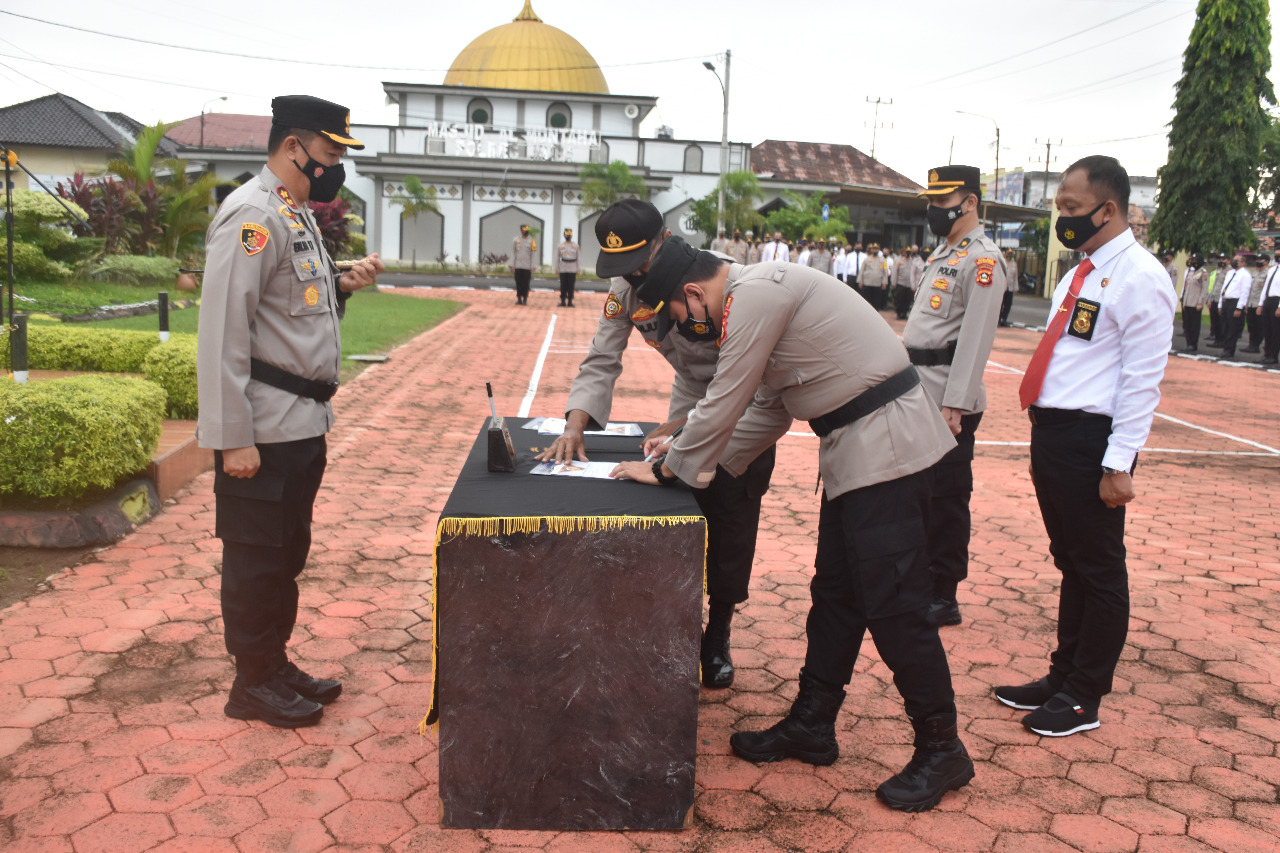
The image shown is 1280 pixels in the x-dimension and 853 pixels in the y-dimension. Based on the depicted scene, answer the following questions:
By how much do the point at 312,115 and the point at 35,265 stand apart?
43.2 ft

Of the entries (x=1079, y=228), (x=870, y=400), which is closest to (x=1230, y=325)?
(x=1079, y=228)

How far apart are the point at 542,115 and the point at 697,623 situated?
44.3 metres

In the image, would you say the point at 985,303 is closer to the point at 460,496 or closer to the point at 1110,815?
the point at 1110,815

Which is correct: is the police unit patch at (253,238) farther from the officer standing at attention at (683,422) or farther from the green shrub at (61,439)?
the green shrub at (61,439)

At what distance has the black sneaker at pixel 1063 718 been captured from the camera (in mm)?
3383

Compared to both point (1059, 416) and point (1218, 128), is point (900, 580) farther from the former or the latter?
point (1218, 128)

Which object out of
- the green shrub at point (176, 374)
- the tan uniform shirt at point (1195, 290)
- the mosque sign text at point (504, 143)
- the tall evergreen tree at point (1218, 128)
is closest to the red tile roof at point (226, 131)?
the mosque sign text at point (504, 143)

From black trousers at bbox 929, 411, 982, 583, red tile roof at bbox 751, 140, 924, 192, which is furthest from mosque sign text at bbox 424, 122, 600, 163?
black trousers at bbox 929, 411, 982, 583

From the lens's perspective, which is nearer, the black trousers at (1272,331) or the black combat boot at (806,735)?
the black combat boot at (806,735)

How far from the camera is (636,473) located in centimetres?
297

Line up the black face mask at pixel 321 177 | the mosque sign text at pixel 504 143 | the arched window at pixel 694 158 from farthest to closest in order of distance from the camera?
the arched window at pixel 694 158 < the mosque sign text at pixel 504 143 < the black face mask at pixel 321 177

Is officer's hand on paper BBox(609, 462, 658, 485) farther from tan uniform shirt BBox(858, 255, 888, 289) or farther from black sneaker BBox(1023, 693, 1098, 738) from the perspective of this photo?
tan uniform shirt BBox(858, 255, 888, 289)

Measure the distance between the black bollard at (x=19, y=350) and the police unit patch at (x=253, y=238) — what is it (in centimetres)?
315

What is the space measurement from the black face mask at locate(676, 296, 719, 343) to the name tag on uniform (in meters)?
1.35
